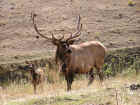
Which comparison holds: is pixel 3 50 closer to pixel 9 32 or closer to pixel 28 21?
pixel 9 32

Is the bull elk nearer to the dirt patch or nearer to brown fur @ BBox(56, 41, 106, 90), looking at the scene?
brown fur @ BBox(56, 41, 106, 90)

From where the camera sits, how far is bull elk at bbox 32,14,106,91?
10.5 m

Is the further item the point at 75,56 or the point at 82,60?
the point at 82,60

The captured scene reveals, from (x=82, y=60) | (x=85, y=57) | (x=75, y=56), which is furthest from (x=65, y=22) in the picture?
(x=75, y=56)

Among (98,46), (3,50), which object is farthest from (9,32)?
(98,46)

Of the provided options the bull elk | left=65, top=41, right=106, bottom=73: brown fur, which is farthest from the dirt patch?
the bull elk

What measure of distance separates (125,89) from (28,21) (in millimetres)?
20375

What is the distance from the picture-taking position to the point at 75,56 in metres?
11.4

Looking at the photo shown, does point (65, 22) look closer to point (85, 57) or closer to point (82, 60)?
point (85, 57)

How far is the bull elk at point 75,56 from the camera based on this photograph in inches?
413

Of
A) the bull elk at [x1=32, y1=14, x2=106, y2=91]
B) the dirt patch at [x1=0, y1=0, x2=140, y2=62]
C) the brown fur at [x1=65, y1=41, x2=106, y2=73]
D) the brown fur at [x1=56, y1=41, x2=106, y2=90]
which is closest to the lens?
the bull elk at [x1=32, y1=14, x2=106, y2=91]

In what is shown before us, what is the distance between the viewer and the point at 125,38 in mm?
21469

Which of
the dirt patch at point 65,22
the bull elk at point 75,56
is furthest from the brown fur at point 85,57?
the dirt patch at point 65,22

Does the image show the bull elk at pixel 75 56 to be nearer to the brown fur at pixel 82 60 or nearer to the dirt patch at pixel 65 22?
the brown fur at pixel 82 60
